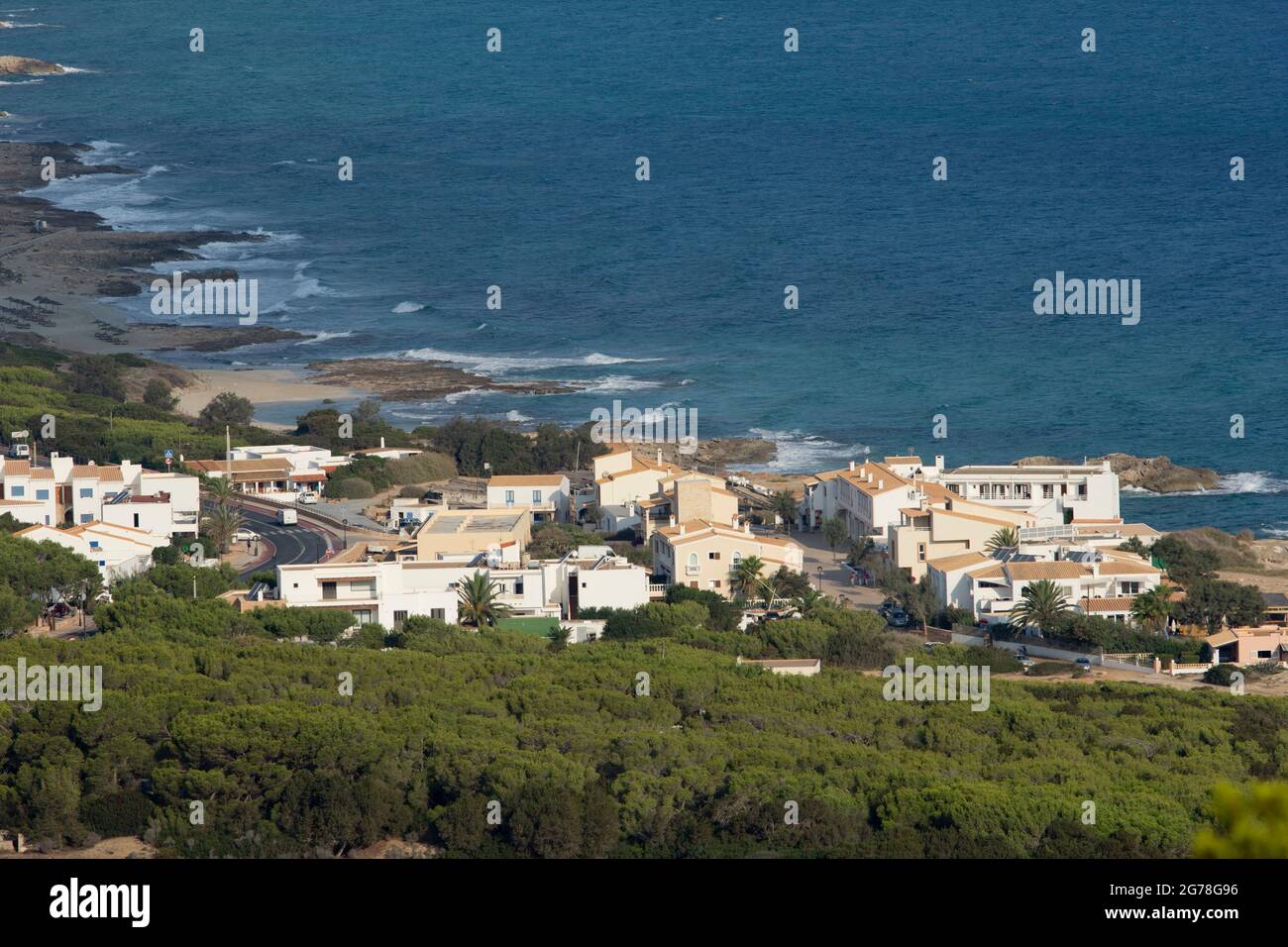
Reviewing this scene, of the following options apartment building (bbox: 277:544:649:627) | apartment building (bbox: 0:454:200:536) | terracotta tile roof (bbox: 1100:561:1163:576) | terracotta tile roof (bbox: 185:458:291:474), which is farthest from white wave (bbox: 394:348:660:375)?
terracotta tile roof (bbox: 1100:561:1163:576)

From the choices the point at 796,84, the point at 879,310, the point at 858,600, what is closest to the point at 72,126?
the point at 796,84

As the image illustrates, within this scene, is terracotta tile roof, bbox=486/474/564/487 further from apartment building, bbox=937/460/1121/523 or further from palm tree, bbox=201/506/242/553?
apartment building, bbox=937/460/1121/523

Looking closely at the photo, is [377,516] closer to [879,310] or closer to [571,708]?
[571,708]

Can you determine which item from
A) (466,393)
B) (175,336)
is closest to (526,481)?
(466,393)

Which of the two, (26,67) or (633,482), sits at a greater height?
(26,67)

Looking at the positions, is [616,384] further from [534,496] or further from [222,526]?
[222,526]

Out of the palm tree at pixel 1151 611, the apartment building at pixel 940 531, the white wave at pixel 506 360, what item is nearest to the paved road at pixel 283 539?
the apartment building at pixel 940 531
